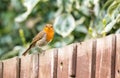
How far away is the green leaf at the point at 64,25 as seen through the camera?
214 inches

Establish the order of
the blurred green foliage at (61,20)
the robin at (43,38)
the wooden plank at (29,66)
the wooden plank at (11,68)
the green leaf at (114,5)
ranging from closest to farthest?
the wooden plank at (29,66) → the wooden plank at (11,68) → the green leaf at (114,5) → the blurred green foliage at (61,20) → the robin at (43,38)

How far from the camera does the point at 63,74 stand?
380 centimetres

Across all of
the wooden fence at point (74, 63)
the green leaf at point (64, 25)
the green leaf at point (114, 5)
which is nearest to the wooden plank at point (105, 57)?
the wooden fence at point (74, 63)

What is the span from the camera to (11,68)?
428cm

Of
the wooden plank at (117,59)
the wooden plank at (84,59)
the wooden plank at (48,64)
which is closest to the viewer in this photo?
the wooden plank at (117,59)

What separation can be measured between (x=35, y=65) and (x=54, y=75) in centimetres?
22

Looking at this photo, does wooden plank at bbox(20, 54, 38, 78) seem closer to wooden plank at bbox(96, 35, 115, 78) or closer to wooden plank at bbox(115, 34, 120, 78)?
wooden plank at bbox(96, 35, 115, 78)

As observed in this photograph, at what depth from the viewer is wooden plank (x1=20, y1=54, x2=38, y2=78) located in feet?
13.3

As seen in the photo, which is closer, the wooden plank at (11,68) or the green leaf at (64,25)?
the wooden plank at (11,68)

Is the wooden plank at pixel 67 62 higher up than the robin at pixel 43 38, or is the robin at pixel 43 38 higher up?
the robin at pixel 43 38

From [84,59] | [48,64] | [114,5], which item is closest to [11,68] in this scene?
[48,64]

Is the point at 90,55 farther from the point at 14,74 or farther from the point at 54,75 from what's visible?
the point at 14,74

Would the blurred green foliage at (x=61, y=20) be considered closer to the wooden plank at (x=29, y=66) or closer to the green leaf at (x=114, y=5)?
the green leaf at (x=114, y=5)

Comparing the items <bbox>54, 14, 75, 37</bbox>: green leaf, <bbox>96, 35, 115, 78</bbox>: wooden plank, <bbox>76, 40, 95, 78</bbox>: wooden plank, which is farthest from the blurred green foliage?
<bbox>96, 35, 115, 78</bbox>: wooden plank
